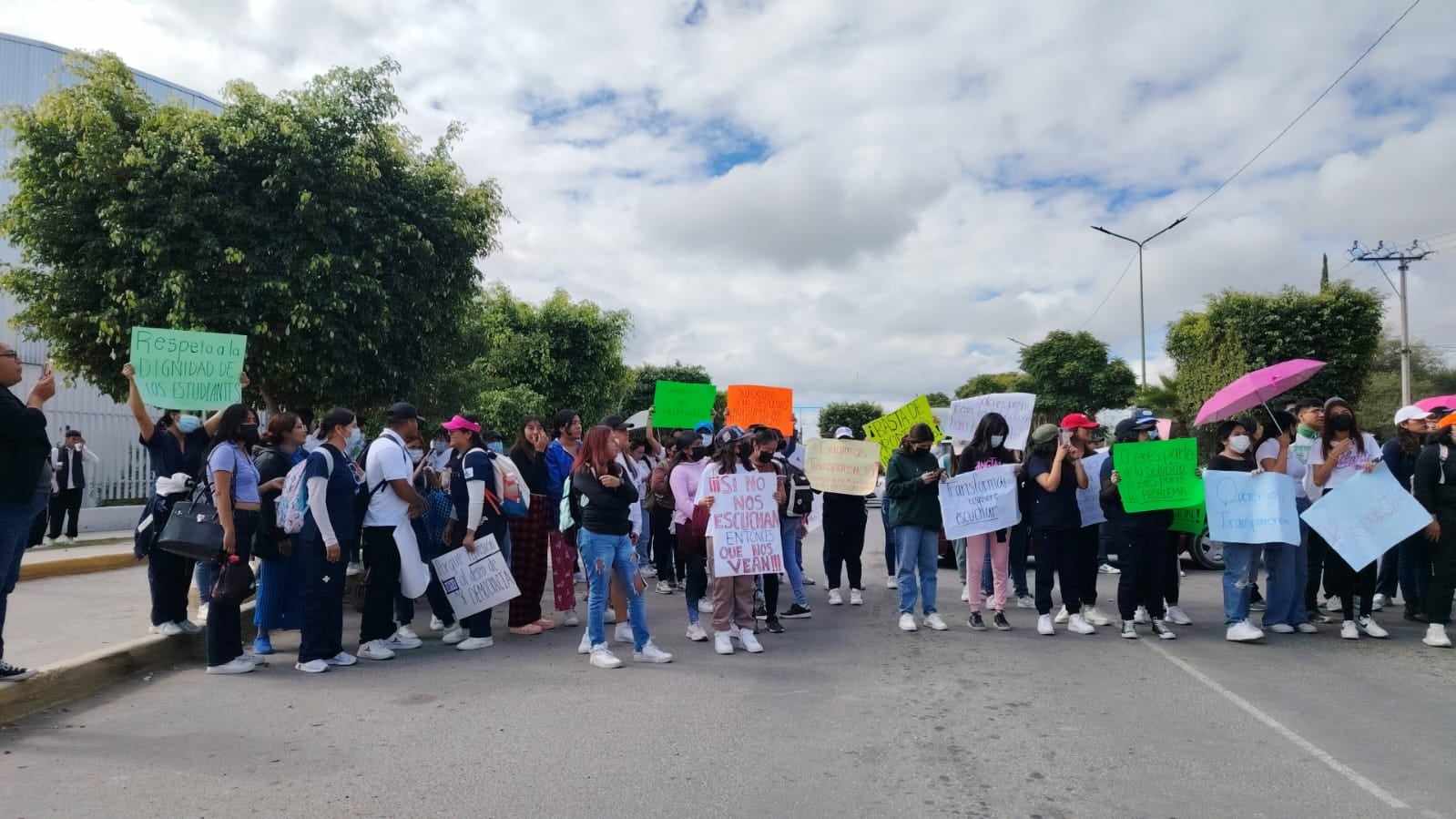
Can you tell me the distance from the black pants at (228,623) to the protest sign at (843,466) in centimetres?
Answer: 504

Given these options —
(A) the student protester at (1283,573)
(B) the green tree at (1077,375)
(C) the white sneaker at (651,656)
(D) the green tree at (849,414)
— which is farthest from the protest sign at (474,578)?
(D) the green tree at (849,414)

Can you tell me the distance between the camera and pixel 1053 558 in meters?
8.31

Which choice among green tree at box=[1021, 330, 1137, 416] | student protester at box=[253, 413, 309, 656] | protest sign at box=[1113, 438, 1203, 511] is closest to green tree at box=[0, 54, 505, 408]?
student protester at box=[253, 413, 309, 656]

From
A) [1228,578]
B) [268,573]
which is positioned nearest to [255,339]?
[268,573]

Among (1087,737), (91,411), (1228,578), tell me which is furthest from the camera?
(91,411)

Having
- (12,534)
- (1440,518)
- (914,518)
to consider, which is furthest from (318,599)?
(1440,518)

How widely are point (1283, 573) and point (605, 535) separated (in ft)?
18.9

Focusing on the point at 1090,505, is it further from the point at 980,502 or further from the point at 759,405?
the point at 759,405

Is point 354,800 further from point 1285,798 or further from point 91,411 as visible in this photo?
point 91,411

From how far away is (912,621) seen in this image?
8414mm

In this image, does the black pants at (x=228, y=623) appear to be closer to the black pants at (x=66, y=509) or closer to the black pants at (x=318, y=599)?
the black pants at (x=318, y=599)

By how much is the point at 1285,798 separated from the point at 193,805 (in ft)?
15.8

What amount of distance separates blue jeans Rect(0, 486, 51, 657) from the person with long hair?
3.42 meters

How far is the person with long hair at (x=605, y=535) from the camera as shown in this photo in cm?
715
